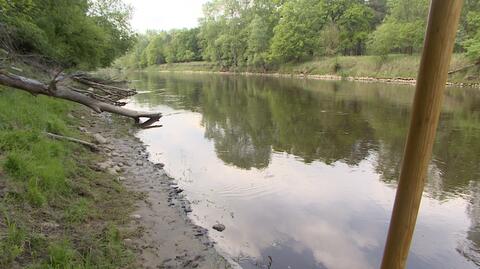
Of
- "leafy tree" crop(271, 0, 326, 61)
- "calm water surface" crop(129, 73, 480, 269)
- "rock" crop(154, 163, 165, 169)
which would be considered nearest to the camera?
"calm water surface" crop(129, 73, 480, 269)

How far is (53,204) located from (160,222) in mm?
1929

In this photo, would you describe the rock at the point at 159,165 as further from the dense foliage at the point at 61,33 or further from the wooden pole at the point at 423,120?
the wooden pole at the point at 423,120

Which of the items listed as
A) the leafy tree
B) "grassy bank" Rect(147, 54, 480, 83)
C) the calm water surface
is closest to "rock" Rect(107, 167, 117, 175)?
the calm water surface

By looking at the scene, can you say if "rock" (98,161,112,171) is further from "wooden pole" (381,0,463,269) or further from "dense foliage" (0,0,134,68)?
"wooden pole" (381,0,463,269)

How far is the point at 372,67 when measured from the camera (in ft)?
176

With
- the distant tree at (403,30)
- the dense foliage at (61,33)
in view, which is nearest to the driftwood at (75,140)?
the dense foliage at (61,33)

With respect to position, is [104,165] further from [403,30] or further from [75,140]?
[403,30]

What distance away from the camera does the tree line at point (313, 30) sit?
51.2 meters

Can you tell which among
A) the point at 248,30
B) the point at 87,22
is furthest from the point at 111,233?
the point at 248,30

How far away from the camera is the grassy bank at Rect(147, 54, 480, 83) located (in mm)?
42000

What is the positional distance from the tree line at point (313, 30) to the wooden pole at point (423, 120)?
46.3 metres

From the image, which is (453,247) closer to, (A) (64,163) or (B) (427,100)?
(B) (427,100)

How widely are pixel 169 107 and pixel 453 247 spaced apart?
21681 millimetres

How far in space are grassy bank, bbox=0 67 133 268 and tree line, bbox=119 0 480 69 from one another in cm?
4430
